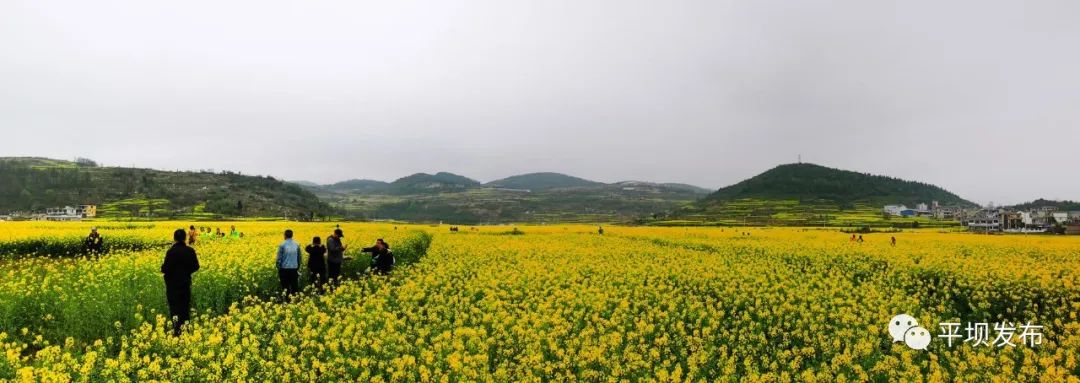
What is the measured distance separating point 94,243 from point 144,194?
5713 inches

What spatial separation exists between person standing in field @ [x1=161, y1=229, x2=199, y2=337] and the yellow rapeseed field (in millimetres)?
517

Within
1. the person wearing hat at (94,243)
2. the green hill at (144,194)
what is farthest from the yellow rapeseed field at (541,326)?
the green hill at (144,194)

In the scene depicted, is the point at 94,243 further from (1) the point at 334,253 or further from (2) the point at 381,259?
(2) the point at 381,259

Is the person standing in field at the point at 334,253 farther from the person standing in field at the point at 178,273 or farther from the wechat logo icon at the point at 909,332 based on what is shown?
the wechat logo icon at the point at 909,332

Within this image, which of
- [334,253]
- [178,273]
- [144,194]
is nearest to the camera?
[178,273]

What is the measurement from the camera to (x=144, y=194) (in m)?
149

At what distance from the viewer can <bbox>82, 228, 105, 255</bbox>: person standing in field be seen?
94.3 feet

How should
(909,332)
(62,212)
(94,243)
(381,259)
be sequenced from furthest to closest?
(62,212), (94,243), (381,259), (909,332)

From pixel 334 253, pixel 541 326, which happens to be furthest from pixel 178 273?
pixel 541 326

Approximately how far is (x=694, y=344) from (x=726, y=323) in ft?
6.15

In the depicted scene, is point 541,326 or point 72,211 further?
point 72,211

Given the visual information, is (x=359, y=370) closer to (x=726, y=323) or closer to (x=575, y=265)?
(x=726, y=323)

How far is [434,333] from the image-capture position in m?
10.5

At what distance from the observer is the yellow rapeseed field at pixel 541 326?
26.9 ft
